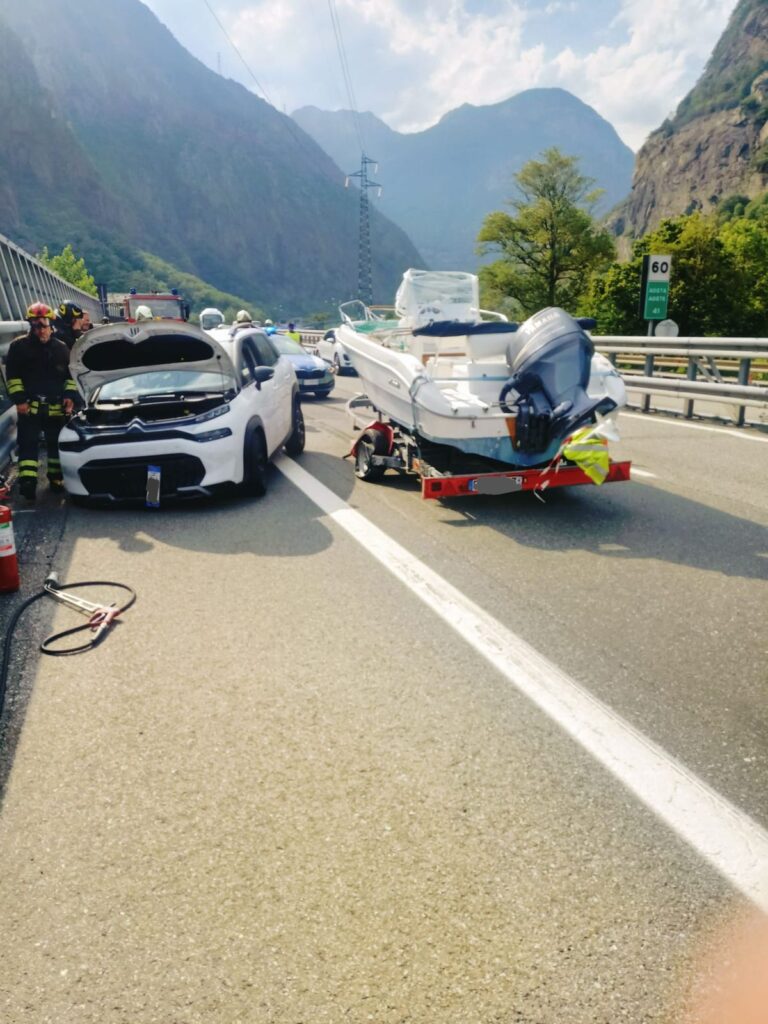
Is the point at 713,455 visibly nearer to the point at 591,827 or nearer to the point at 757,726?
the point at 757,726

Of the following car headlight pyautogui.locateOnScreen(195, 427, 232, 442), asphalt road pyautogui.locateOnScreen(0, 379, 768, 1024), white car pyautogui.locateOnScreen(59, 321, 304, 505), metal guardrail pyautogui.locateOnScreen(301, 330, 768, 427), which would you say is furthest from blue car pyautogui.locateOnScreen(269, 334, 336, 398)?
asphalt road pyautogui.locateOnScreen(0, 379, 768, 1024)

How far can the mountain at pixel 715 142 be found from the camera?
416 feet

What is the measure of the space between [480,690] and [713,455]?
268 inches

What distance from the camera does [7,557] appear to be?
16.3 ft

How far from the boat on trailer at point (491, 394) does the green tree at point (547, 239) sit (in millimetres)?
58028

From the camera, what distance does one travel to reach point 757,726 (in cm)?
317

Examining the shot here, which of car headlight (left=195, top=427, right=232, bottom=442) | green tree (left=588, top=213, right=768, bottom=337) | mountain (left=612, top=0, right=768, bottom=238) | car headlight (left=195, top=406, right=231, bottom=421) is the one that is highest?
mountain (left=612, top=0, right=768, bottom=238)

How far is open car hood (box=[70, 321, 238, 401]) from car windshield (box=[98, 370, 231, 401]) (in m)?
0.06

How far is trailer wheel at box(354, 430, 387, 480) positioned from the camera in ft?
25.8

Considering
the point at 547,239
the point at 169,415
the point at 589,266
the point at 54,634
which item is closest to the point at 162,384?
the point at 169,415

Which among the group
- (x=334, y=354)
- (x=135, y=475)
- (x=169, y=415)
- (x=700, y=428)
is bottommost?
(x=334, y=354)

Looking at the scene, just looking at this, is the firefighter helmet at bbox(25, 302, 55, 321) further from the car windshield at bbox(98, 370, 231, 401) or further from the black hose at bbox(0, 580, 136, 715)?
the black hose at bbox(0, 580, 136, 715)

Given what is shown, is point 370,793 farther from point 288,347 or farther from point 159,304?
point 159,304

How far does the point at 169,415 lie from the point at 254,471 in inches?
39.0
